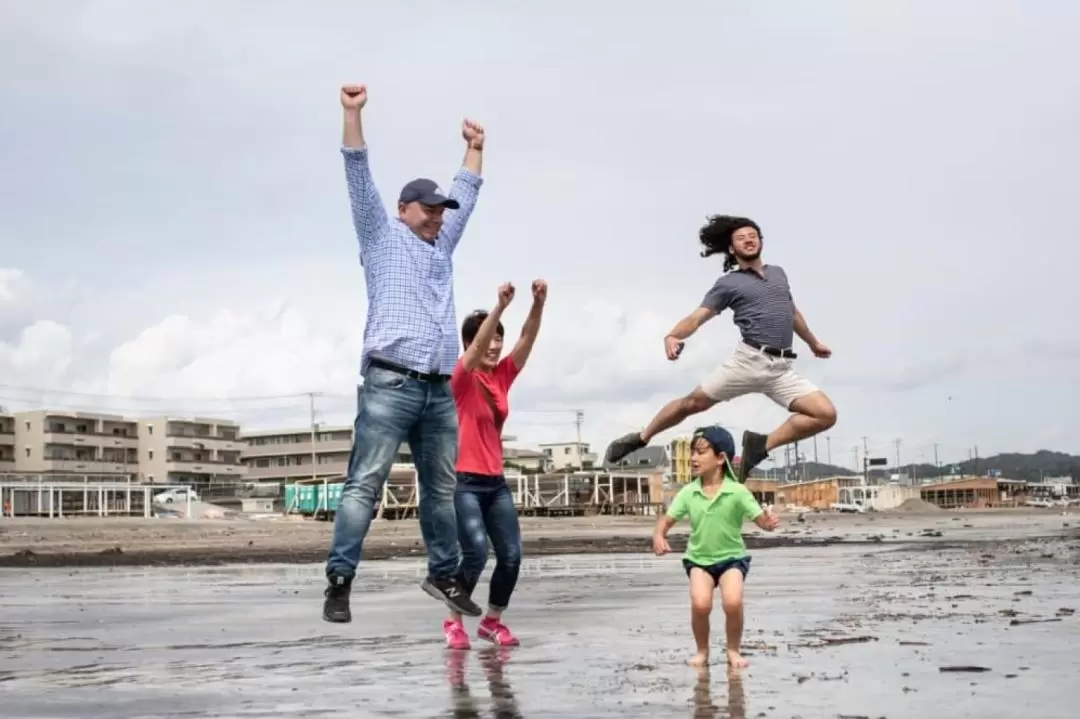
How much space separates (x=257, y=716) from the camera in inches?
202

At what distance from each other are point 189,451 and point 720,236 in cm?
13072

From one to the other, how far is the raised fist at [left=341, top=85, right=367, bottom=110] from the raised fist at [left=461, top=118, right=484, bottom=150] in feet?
3.28

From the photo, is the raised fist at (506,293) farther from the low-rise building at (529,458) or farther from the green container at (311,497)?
the low-rise building at (529,458)

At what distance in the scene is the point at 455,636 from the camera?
773cm

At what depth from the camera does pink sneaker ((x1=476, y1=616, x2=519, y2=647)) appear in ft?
25.8

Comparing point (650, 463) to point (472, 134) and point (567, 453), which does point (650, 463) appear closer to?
point (567, 453)

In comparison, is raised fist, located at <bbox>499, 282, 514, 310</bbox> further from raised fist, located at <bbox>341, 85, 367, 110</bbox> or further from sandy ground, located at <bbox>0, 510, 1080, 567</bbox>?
sandy ground, located at <bbox>0, 510, 1080, 567</bbox>

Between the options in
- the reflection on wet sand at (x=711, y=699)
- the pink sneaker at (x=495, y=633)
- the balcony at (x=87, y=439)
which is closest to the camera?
the reflection on wet sand at (x=711, y=699)

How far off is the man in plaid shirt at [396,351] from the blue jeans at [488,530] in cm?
86

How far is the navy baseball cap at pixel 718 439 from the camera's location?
7.26 metres

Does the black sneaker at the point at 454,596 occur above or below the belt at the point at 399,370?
below

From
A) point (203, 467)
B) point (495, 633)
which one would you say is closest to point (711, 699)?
point (495, 633)

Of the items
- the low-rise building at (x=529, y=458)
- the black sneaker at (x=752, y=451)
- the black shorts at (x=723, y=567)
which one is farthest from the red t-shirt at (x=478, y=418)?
the low-rise building at (x=529, y=458)

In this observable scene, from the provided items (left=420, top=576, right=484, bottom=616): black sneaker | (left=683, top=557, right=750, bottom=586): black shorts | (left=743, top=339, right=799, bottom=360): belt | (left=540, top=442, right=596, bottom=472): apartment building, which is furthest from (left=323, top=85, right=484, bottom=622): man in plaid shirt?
(left=540, top=442, right=596, bottom=472): apartment building
